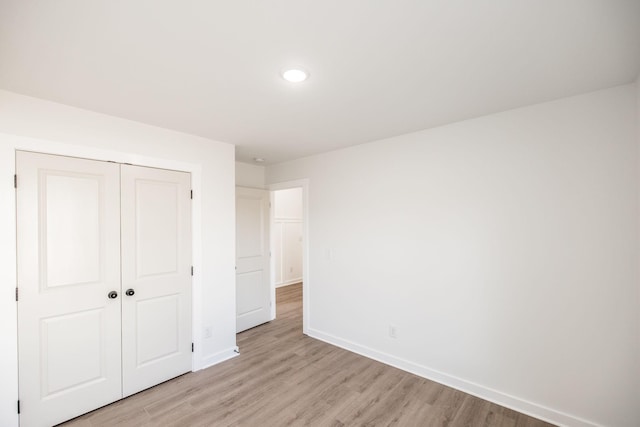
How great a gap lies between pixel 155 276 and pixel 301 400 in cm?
176

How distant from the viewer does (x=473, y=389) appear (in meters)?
2.55

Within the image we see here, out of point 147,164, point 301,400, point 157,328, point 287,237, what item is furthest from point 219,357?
point 287,237

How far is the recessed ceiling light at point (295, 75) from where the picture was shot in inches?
68.2

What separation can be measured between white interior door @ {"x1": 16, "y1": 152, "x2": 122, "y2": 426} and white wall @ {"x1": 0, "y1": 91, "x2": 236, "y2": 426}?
0.21 ft

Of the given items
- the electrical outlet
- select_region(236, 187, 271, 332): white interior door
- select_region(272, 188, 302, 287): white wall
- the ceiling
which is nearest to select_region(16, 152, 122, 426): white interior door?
the ceiling

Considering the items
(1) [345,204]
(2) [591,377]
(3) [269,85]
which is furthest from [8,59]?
(2) [591,377]

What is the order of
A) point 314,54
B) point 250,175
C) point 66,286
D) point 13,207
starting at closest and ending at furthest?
point 314,54, point 13,207, point 66,286, point 250,175

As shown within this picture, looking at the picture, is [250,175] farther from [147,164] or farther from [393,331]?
[393,331]

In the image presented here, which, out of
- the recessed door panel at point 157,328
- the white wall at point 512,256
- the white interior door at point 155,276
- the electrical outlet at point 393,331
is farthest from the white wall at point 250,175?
the electrical outlet at point 393,331

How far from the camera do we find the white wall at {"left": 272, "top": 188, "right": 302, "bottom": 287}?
6.79 metres

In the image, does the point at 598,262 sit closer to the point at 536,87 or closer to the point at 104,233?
the point at 536,87

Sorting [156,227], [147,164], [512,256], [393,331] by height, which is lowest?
[393,331]

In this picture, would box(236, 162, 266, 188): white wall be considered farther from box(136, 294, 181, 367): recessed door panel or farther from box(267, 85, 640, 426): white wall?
box(136, 294, 181, 367): recessed door panel

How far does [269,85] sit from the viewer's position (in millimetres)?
1924
